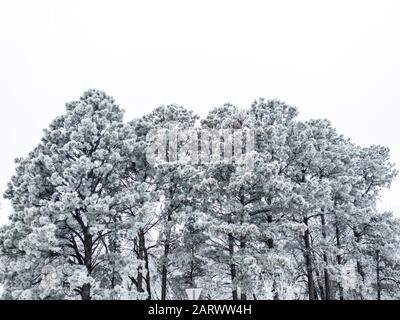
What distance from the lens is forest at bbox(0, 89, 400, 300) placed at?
17094 mm

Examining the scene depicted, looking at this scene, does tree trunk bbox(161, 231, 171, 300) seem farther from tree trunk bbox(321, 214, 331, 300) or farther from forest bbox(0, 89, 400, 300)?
tree trunk bbox(321, 214, 331, 300)

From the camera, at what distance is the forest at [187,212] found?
1709cm

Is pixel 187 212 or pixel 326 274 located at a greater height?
pixel 187 212

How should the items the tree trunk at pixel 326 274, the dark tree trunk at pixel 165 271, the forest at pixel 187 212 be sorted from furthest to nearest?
the tree trunk at pixel 326 274 → the dark tree trunk at pixel 165 271 → the forest at pixel 187 212

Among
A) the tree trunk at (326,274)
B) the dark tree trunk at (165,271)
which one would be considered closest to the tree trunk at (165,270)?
the dark tree trunk at (165,271)

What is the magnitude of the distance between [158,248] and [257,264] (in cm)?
665

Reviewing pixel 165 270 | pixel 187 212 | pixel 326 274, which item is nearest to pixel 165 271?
pixel 165 270

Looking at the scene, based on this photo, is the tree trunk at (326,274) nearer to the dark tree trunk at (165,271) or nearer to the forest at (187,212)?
the forest at (187,212)

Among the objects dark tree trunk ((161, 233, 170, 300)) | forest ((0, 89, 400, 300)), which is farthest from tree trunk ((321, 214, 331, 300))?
Result: dark tree trunk ((161, 233, 170, 300))

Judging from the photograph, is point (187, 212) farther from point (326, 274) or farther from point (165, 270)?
point (326, 274)

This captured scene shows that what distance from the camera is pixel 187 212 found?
20.4 m

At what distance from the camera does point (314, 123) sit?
24.4 metres

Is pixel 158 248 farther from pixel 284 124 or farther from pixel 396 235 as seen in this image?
pixel 396 235
